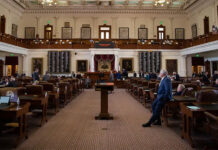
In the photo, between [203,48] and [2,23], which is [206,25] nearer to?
[203,48]

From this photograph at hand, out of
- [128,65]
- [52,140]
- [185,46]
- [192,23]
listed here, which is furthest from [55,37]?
[52,140]

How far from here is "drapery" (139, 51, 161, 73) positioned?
1912cm

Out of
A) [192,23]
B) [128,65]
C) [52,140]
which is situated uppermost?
[192,23]

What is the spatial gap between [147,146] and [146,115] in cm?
249

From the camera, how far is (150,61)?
19.3m

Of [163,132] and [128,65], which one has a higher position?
[128,65]

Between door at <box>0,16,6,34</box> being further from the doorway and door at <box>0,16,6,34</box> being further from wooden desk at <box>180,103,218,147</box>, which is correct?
the doorway

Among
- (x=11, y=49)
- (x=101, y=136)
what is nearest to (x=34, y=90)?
(x=101, y=136)

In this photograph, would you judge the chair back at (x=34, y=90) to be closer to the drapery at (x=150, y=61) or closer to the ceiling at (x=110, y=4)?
the drapery at (x=150, y=61)

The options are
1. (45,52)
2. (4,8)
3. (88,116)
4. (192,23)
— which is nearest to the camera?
(88,116)

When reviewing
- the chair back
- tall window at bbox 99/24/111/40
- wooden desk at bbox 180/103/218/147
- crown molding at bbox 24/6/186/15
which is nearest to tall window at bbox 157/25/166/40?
crown molding at bbox 24/6/186/15

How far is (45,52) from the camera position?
19062 millimetres

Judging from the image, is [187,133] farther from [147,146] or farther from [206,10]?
[206,10]

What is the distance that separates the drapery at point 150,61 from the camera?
19125mm
